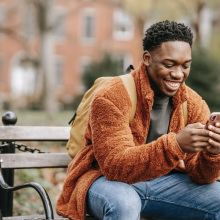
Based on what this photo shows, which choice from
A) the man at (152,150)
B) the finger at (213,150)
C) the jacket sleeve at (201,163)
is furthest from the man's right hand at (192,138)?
the jacket sleeve at (201,163)

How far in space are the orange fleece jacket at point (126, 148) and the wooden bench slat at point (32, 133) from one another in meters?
0.74

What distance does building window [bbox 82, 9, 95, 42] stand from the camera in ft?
109

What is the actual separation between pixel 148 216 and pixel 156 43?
109 cm

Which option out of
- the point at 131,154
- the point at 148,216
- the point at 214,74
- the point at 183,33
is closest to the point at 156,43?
the point at 183,33

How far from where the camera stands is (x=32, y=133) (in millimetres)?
3455

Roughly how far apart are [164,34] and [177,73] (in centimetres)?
24

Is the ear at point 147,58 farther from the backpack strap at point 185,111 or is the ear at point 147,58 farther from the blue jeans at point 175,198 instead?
the blue jeans at point 175,198

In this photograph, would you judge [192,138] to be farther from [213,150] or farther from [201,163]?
[201,163]

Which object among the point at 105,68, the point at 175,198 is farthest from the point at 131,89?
the point at 105,68

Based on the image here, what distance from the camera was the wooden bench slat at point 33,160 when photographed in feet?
10.8

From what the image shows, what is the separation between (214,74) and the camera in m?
15.3

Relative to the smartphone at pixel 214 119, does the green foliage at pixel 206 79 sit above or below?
below

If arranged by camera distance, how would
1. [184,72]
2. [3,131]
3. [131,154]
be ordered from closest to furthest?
1. [131,154]
2. [184,72]
3. [3,131]

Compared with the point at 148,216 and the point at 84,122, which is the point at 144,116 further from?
the point at 148,216
